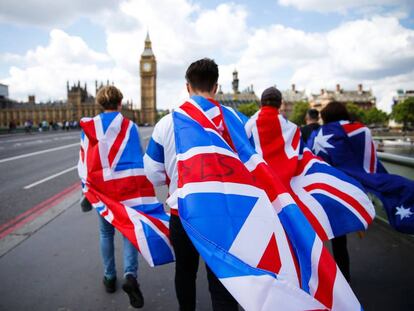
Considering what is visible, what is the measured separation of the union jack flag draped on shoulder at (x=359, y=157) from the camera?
3.22 meters

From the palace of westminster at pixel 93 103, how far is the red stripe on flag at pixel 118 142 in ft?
387

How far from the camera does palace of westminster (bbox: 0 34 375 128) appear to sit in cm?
12138

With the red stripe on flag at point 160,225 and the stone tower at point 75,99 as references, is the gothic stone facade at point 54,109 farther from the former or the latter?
the red stripe on flag at point 160,225

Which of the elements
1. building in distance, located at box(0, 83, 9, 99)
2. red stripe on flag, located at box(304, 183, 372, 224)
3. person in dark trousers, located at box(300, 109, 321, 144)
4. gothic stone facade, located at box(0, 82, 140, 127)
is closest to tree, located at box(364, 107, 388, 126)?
gothic stone facade, located at box(0, 82, 140, 127)

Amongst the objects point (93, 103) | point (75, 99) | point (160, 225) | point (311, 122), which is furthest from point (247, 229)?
point (75, 99)

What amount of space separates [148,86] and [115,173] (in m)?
139

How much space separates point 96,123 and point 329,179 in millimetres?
2262

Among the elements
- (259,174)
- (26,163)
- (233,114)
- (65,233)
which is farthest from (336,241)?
(26,163)

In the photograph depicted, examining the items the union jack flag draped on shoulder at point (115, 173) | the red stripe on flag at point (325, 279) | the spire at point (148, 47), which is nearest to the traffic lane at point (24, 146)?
the union jack flag draped on shoulder at point (115, 173)

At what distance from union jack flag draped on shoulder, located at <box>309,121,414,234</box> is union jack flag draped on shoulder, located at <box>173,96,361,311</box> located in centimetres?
175

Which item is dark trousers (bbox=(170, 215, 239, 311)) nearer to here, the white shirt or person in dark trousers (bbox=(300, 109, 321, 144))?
the white shirt

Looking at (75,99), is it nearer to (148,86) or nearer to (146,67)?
(148,86)

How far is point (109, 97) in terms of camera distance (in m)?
3.13

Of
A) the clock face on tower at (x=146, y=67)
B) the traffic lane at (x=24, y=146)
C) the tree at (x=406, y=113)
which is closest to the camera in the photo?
the traffic lane at (x=24, y=146)
